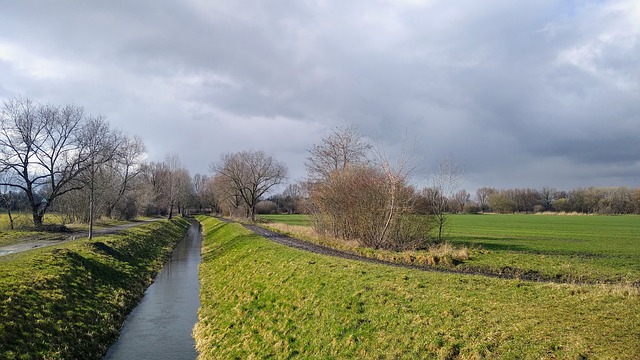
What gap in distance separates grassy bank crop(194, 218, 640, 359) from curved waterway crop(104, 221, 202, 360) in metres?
0.77

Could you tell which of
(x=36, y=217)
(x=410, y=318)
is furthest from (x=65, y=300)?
(x=36, y=217)

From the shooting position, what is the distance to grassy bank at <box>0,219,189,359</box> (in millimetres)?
11633

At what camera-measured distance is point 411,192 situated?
2992cm

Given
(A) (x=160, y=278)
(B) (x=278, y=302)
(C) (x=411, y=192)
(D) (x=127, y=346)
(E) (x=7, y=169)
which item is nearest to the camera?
(D) (x=127, y=346)

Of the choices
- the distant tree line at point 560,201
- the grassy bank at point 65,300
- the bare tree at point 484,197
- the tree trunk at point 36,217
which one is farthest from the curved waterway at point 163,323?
the bare tree at point 484,197

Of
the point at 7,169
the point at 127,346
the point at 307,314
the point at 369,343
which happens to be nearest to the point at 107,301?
the point at 127,346

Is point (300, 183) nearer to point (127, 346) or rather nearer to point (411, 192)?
point (411, 192)

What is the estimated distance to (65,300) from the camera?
15.1 metres

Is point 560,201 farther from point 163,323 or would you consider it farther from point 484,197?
point 163,323

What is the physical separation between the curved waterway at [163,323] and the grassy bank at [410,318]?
766 millimetres

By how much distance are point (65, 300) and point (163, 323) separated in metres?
3.99

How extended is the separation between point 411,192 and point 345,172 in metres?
5.91

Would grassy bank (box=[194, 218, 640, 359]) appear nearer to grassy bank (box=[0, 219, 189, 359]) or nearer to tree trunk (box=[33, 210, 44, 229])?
grassy bank (box=[0, 219, 189, 359])

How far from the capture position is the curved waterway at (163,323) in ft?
45.5
